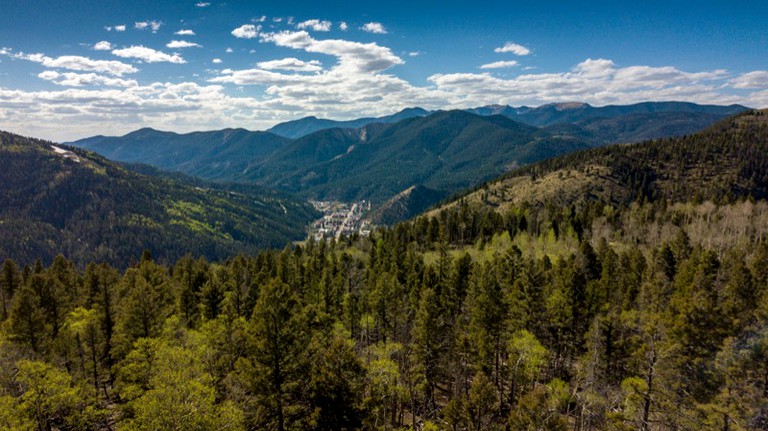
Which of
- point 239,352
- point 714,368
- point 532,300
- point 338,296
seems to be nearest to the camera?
point 714,368

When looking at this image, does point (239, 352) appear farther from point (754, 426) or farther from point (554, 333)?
point (754, 426)

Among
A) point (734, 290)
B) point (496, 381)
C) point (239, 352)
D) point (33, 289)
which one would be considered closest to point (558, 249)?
point (734, 290)

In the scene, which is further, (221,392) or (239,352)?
(239,352)

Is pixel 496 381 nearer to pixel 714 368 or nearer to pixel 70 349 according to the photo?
pixel 714 368

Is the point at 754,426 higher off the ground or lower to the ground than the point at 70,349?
lower

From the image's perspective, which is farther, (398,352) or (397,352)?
(397,352)

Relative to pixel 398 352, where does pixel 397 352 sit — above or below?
below

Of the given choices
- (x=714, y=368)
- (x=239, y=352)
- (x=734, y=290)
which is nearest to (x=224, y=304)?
(x=239, y=352)

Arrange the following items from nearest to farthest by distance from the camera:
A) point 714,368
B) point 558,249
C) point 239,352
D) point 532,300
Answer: point 714,368 → point 239,352 → point 532,300 → point 558,249

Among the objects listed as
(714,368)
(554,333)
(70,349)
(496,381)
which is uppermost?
(70,349)
